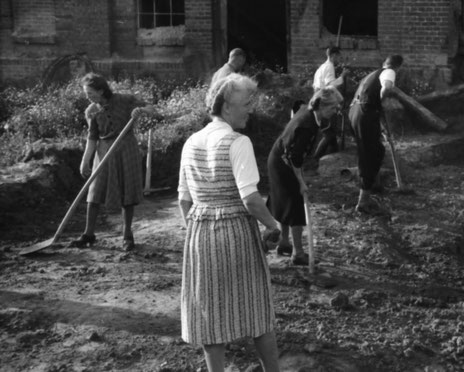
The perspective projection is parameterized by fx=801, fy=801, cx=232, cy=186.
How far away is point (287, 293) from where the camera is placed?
6.61m

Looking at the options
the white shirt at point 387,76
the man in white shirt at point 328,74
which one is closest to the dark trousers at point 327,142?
the man in white shirt at point 328,74

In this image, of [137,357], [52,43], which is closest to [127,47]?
[52,43]

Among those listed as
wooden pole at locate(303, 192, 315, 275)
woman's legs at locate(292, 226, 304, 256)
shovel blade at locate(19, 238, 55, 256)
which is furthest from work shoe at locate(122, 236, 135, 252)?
wooden pole at locate(303, 192, 315, 275)

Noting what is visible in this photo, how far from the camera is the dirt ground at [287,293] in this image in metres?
5.50

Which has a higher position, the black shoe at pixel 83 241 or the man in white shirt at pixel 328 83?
the man in white shirt at pixel 328 83

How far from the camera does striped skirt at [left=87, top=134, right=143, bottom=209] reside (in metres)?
7.60

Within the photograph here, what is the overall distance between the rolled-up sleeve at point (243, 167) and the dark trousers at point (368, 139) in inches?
172

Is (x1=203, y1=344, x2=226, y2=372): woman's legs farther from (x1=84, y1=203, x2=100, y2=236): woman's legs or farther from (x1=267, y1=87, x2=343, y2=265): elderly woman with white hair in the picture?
(x1=84, y1=203, x2=100, y2=236): woman's legs

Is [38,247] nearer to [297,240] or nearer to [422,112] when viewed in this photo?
[297,240]

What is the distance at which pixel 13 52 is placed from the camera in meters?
15.2

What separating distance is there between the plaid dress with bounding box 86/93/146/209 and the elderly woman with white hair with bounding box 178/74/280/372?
3.16m

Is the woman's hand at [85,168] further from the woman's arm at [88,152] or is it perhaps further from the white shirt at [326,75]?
the white shirt at [326,75]

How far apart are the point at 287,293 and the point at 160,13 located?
9.50 meters

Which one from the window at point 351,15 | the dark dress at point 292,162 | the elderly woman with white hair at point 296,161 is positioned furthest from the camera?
the window at point 351,15
